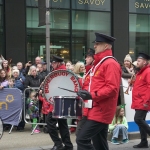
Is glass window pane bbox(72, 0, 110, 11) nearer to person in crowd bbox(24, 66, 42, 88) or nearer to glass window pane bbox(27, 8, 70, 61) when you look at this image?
glass window pane bbox(27, 8, 70, 61)

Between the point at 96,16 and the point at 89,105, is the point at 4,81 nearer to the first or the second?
the point at 89,105

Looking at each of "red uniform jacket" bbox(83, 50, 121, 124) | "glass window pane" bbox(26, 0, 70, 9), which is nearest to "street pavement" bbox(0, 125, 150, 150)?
"red uniform jacket" bbox(83, 50, 121, 124)

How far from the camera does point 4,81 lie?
8.58 metres

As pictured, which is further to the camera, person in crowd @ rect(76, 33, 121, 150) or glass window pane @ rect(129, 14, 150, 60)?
glass window pane @ rect(129, 14, 150, 60)

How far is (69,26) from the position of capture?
16.0m

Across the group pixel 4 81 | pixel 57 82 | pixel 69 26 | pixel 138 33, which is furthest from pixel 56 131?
pixel 138 33

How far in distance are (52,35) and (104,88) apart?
38.5 ft

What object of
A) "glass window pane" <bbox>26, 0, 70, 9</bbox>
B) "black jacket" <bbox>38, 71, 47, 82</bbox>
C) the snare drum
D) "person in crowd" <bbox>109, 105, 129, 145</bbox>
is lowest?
"person in crowd" <bbox>109, 105, 129, 145</bbox>

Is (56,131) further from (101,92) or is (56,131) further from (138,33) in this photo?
(138,33)

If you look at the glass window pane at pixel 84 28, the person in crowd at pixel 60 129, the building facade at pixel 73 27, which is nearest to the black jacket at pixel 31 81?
the person in crowd at pixel 60 129

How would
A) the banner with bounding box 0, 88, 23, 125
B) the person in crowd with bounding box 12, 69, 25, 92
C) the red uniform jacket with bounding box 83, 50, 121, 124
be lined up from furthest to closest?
1. the person in crowd with bounding box 12, 69, 25, 92
2. the banner with bounding box 0, 88, 23, 125
3. the red uniform jacket with bounding box 83, 50, 121, 124

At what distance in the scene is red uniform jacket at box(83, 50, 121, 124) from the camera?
415 centimetres

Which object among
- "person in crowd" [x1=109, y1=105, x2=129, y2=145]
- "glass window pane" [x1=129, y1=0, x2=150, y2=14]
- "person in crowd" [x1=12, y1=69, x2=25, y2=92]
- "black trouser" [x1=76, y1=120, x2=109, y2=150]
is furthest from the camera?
"glass window pane" [x1=129, y1=0, x2=150, y2=14]

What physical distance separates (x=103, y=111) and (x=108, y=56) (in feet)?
2.30
